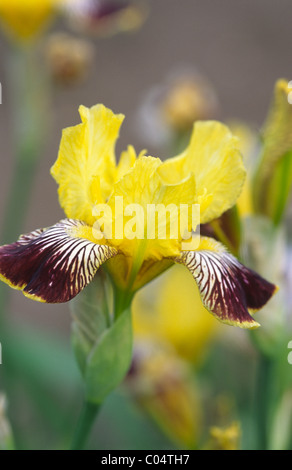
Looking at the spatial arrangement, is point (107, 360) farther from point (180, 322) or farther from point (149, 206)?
point (180, 322)

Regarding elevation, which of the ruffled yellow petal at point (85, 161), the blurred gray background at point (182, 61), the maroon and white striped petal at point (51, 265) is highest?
the blurred gray background at point (182, 61)

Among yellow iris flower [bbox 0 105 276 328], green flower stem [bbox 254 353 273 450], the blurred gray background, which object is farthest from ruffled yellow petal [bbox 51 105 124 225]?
the blurred gray background

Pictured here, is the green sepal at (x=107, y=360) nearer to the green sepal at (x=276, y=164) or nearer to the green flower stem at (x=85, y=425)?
the green flower stem at (x=85, y=425)

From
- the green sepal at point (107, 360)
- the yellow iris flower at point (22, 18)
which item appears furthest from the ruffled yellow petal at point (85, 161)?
the yellow iris flower at point (22, 18)

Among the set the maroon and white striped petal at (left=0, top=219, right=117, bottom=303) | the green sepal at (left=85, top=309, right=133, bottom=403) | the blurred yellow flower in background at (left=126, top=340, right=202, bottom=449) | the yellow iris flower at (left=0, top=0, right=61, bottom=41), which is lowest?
the blurred yellow flower in background at (left=126, top=340, right=202, bottom=449)

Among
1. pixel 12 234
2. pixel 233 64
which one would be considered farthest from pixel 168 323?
pixel 233 64

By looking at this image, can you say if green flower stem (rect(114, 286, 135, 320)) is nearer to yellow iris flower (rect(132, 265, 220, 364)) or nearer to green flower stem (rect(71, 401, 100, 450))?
green flower stem (rect(71, 401, 100, 450))
